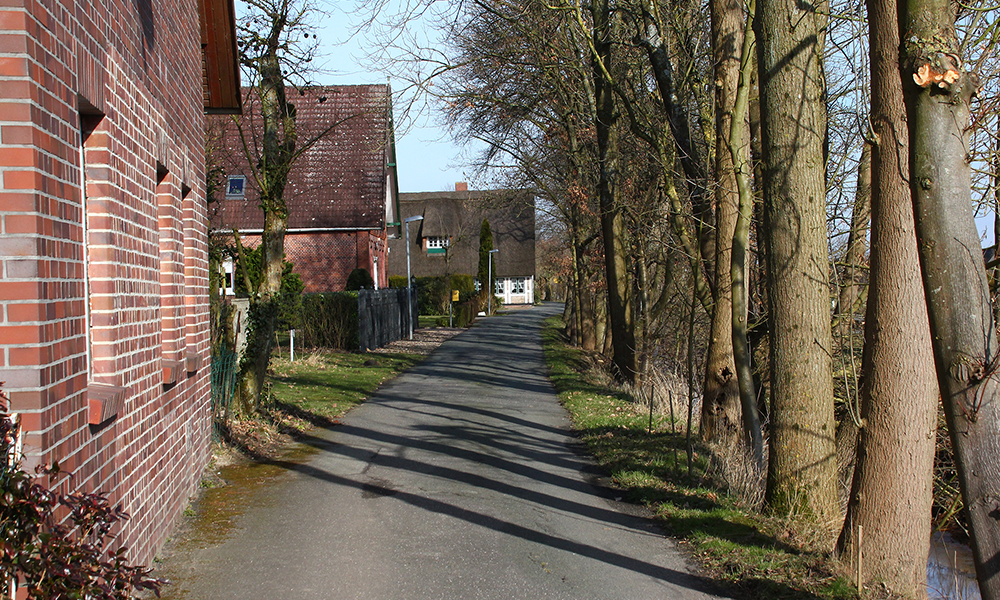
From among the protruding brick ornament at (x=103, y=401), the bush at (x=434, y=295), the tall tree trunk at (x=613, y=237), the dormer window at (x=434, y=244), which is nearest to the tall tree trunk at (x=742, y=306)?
the protruding brick ornament at (x=103, y=401)

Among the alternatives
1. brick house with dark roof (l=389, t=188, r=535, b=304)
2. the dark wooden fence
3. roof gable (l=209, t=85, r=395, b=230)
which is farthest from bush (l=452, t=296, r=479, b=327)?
brick house with dark roof (l=389, t=188, r=535, b=304)

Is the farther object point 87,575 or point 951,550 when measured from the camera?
point 951,550

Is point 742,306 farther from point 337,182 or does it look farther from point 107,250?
point 337,182

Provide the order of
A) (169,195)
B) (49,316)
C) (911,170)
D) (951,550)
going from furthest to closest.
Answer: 1. (951,550)
2. (169,195)
3. (911,170)
4. (49,316)

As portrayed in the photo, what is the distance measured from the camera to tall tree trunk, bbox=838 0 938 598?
5.42 m

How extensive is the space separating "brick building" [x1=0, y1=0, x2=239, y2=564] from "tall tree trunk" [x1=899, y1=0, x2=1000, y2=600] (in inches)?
147

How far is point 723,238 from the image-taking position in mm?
Result: 9711

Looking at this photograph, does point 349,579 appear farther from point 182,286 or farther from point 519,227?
point 519,227

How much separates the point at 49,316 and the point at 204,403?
5.30 metres

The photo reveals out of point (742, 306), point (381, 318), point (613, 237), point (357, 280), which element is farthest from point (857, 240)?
point (357, 280)

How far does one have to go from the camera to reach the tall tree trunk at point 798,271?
6.71 m

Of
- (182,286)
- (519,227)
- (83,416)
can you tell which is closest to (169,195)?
(182,286)

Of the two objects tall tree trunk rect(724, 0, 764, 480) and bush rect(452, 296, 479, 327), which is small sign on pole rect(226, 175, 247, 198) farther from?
tall tree trunk rect(724, 0, 764, 480)

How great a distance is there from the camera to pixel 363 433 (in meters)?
11.3
